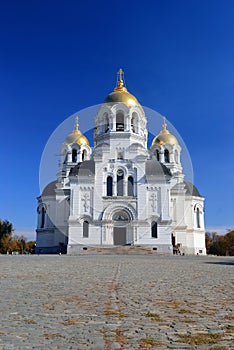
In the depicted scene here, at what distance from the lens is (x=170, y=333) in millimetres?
4395

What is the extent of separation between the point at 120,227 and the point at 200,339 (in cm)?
3744

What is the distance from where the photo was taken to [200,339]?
4.11 m

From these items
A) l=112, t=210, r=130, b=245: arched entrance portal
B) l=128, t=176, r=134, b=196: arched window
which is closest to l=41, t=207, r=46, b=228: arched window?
l=112, t=210, r=130, b=245: arched entrance portal

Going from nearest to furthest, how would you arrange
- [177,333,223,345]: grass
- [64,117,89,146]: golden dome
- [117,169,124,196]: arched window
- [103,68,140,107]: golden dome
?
[177,333,223,345]: grass, [117,169,124,196]: arched window, [103,68,140,107]: golden dome, [64,117,89,146]: golden dome

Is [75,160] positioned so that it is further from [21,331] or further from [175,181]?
[21,331]

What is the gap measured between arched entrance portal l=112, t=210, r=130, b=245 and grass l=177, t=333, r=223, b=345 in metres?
37.0

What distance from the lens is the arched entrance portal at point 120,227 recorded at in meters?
41.1

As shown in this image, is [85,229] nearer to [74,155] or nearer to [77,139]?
[74,155]

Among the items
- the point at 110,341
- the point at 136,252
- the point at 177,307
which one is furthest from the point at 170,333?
the point at 136,252

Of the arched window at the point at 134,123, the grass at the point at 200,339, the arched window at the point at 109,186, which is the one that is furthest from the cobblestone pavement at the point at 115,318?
the arched window at the point at 134,123

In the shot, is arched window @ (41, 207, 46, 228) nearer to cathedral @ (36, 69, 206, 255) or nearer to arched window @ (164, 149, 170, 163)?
cathedral @ (36, 69, 206, 255)

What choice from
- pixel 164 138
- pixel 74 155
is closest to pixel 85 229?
pixel 74 155

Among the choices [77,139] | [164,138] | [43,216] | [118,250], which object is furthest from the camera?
[164,138]

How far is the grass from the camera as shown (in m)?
4.00
